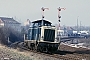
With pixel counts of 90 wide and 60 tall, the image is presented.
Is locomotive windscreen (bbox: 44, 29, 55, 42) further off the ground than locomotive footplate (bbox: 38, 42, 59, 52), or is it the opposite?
locomotive windscreen (bbox: 44, 29, 55, 42)

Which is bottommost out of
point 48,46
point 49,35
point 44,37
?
point 48,46

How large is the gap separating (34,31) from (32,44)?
171cm

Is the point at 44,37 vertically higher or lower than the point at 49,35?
lower

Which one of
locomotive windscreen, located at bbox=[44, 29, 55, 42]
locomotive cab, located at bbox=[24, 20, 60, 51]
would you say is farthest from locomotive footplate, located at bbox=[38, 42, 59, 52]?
locomotive windscreen, located at bbox=[44, 29, 55, 42]

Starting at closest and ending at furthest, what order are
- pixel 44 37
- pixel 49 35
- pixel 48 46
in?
pixel 48 46, pixel 44 37, pixel 49 35

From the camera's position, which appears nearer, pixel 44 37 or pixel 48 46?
pixel 48 46

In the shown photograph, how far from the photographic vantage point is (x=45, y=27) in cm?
2347

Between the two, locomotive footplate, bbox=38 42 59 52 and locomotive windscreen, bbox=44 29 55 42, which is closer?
locomotive footplate, bbox=38 42 59 52

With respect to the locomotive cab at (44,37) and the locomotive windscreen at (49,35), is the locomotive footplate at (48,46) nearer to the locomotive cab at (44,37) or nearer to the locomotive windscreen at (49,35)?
the locomotive cab at (44,37)

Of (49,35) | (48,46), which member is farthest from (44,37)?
(48,46)

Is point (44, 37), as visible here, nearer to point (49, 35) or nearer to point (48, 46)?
point (49, 35)

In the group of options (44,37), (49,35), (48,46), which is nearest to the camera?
(48,46)

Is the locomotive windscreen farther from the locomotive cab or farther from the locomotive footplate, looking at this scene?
the locomotive footplate

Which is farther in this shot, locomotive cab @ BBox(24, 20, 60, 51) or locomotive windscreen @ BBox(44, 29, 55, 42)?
locomotive windscreen @ BBox(44, 29, 55, 42)
